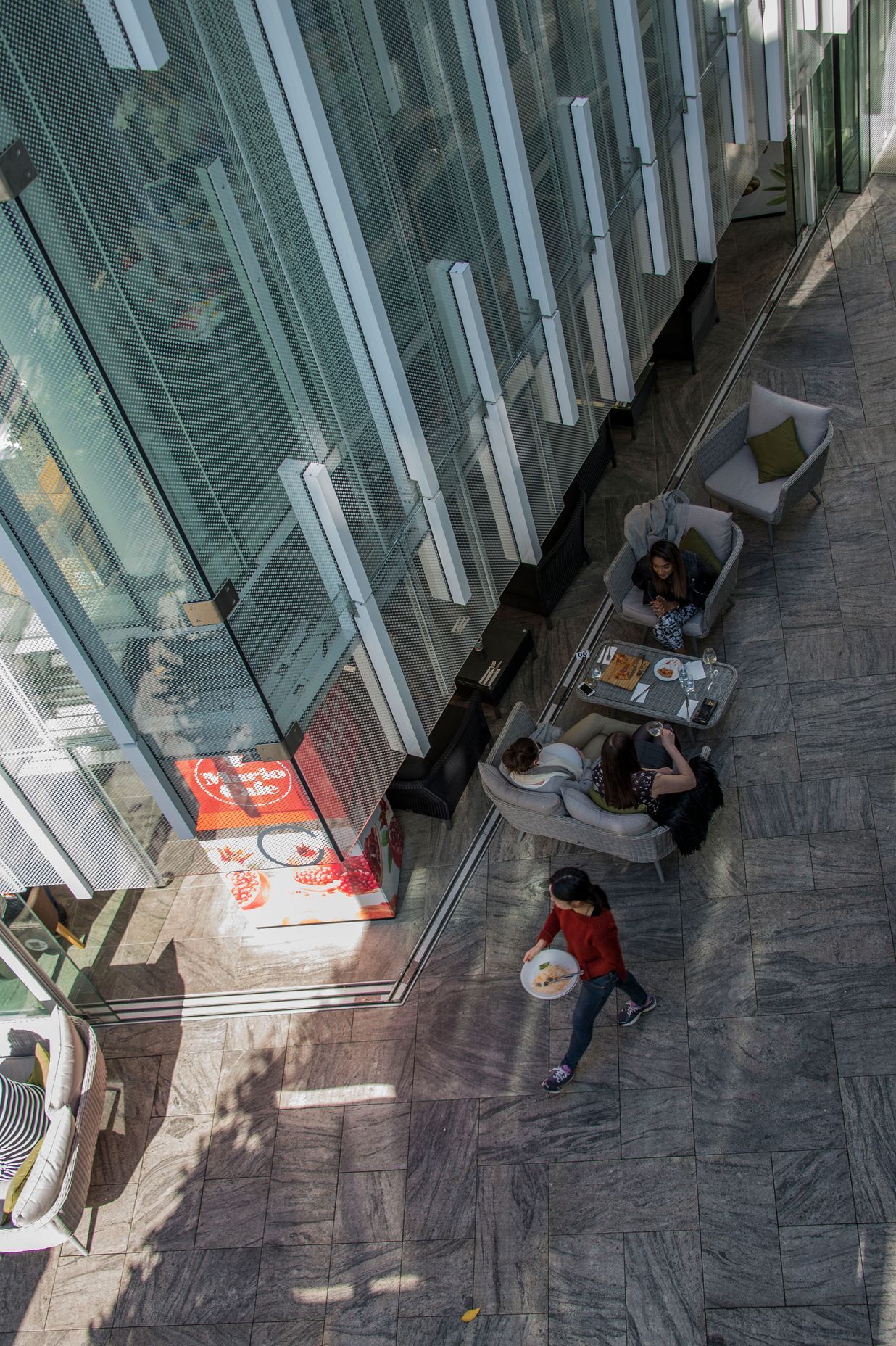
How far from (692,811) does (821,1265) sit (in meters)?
2.34

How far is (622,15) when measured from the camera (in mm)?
7242

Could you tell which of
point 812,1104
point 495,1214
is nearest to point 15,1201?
point 495,1214

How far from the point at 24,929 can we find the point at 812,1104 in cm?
459

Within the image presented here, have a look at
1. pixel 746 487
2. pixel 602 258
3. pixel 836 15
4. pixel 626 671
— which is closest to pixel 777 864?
pixel 626 671

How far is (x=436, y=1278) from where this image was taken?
6.25 m

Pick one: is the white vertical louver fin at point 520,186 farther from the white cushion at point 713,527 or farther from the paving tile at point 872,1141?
the paving tile at point 872,1141

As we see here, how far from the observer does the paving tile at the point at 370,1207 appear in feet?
21.2

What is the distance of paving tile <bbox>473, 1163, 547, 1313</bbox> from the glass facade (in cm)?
200

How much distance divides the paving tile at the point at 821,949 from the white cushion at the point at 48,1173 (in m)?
3.82

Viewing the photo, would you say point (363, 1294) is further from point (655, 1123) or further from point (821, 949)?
point (821, 949)

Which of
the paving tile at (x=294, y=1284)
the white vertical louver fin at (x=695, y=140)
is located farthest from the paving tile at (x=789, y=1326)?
the white vertical louver fin at (x=695, y=140)

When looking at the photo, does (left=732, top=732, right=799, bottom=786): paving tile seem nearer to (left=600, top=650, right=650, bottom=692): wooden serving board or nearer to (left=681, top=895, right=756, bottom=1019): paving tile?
Answer: (left=600, top=650, right=650, bottom=692): wooden serving board

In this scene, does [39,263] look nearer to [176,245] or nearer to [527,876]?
[176,245]

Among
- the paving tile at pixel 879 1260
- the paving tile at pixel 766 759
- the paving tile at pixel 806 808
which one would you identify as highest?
the paving tile at pixel 766 759
